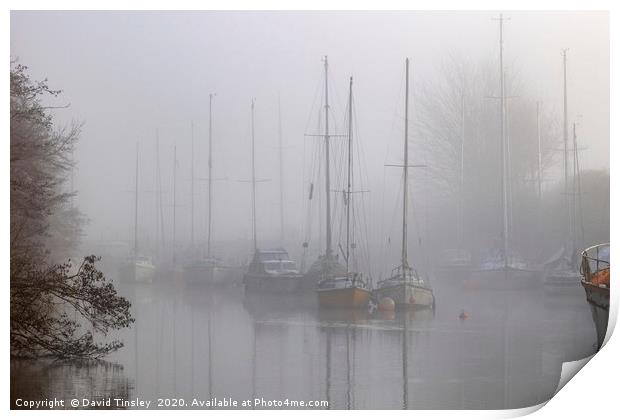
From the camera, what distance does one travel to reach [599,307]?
10828 millimetres

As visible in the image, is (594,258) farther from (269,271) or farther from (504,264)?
(269,271)

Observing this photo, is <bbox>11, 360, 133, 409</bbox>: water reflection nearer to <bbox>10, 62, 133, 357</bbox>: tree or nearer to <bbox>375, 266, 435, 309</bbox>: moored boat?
<bbox>10, 62, 133, 357</bbox>: tree


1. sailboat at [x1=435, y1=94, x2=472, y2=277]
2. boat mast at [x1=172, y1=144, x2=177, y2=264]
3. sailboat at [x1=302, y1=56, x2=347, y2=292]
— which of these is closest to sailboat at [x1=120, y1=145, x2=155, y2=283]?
boat mast at [x1=172, y1=144, x2=177, y2=264]

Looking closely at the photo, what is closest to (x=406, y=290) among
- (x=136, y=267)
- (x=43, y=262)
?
(x=136, y=267)

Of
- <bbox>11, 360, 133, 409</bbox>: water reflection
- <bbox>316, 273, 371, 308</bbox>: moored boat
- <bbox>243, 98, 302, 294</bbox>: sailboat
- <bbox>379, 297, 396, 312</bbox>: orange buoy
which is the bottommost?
<bbox>11, 360, 133, 409</bbox>: water reflection

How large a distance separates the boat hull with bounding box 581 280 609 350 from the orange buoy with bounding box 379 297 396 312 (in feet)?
Result: 10.6

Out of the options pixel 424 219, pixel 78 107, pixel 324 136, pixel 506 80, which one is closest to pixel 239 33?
pixel 78 107

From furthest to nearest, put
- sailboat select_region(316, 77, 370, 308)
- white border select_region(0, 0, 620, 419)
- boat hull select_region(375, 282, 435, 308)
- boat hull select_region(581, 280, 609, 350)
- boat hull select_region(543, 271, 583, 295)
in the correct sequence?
boat hull select_region(375, 282, 435, 308) < sailboat select_region(316, 77, 370, 308) < boat hull select_region(543, 271, 583, 295) < boat hull select_region(581, 280, 609, 350) < white border select_region(0, 0, 620, 419)

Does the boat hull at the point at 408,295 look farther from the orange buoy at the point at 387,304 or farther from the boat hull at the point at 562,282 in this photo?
the boat hull at the point at 562,282

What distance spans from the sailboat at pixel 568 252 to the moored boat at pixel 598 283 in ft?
1.38

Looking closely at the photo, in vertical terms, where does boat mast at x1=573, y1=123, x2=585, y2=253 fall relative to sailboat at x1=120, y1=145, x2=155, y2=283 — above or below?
above

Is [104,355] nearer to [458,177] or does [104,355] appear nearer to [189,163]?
[189,163]

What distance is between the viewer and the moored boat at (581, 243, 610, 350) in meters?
10.6

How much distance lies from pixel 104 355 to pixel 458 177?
543cm
